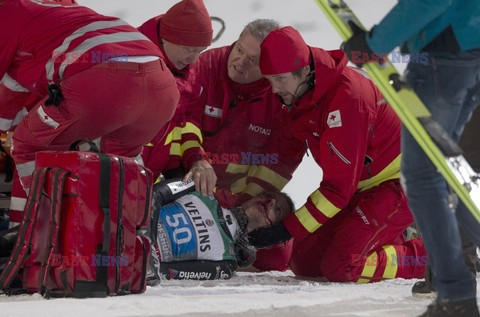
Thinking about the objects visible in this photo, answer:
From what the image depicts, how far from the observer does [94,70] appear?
8.16 feet

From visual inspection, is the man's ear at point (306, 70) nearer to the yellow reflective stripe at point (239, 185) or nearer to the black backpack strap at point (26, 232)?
the yellow reflective stripe at point (239, 185)

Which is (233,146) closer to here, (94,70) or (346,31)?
(94,70)

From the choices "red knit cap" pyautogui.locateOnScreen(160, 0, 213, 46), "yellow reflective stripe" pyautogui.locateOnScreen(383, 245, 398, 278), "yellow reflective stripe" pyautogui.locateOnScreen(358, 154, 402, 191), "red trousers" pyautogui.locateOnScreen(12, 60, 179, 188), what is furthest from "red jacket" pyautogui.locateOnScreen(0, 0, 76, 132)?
"yellow reflective stripe" pyautogui.locateOnScreen(383, 245, 398, 278)

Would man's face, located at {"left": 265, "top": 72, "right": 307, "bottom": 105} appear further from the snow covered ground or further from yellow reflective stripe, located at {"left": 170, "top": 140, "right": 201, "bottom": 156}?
the snow covered ground

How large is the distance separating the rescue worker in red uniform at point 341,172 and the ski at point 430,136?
1.08 m

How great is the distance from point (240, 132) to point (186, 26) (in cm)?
57

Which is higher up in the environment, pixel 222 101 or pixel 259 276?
pixel 222 101

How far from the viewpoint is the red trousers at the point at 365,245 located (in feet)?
10.3

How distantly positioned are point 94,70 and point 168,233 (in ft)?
2.27

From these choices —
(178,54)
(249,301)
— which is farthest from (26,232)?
(178,54)

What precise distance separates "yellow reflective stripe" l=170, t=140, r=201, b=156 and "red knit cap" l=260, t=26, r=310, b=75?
1.56ft

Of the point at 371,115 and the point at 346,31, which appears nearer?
the point at 346,31

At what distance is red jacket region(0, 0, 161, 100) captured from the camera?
8.18 ft

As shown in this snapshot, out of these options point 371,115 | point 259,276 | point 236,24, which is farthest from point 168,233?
point 236,24
